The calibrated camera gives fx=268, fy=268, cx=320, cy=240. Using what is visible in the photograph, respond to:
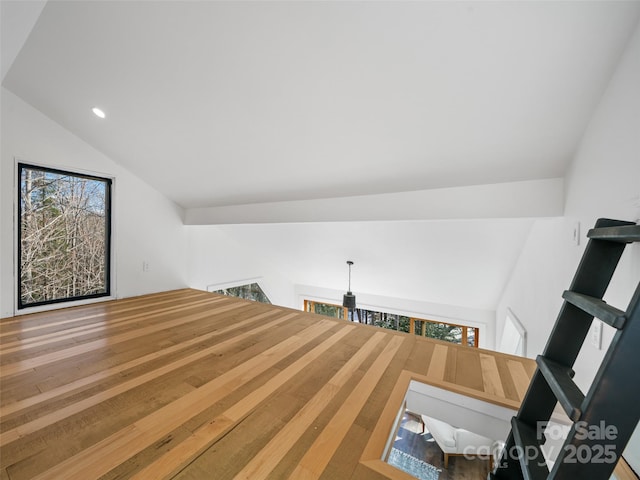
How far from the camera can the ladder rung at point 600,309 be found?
741 millimetres

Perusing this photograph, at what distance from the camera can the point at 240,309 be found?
3338 millimetres

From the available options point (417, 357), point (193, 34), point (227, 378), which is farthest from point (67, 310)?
point (417, 357)

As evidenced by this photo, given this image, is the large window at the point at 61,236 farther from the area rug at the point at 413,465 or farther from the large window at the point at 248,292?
the area rug at the point at 413,465

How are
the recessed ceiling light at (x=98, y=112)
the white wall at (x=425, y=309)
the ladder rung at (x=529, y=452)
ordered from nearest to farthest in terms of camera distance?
the ladder rung at (x=529, y=452)
the recessed ceiling light at (x=98, y=112)
the white wall at (x=425, y=309)

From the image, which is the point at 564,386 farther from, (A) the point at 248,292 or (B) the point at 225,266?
(A) the point at 248,292

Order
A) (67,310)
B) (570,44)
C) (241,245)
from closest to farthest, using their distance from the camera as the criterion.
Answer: (570,44), (67,310), (241,245)

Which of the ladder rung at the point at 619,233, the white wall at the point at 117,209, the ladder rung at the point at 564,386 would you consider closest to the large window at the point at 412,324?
the white wall at the point at 117,209

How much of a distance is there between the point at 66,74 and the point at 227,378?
9.52 feet

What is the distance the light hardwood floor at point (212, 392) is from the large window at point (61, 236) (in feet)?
1.49

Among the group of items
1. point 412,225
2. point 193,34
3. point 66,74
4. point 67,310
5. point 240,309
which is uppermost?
point 193,34

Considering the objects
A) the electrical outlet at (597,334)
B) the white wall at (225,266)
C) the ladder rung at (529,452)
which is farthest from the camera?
the white wall at (225,266)

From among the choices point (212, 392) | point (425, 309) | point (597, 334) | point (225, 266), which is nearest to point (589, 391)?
point (597, 334)

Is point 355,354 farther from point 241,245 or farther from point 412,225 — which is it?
point 241,245

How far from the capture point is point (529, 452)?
1.02 meters
